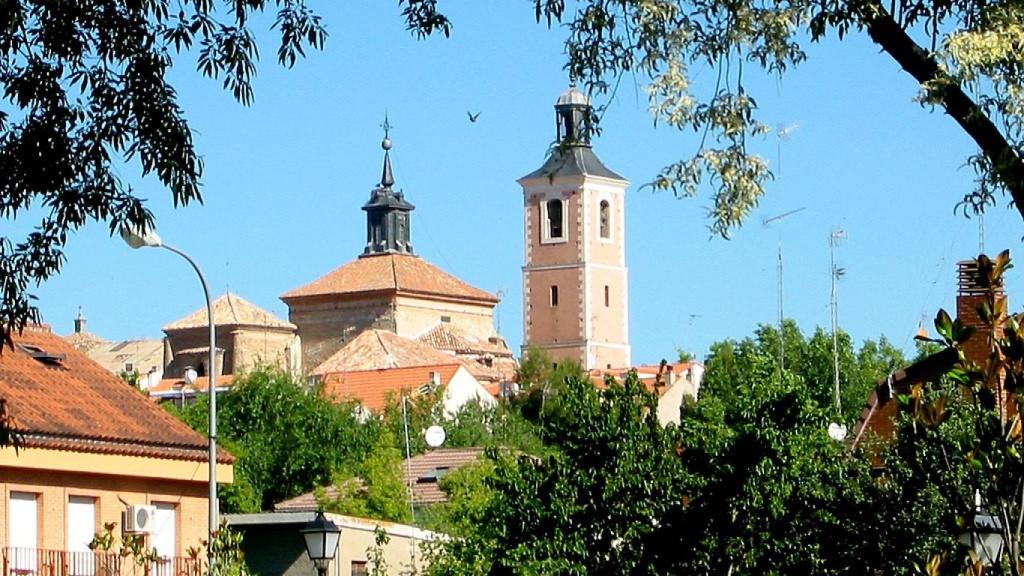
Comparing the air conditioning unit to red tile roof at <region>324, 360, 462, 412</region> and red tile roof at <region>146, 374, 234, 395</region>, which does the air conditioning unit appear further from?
red tile roof at <region>146, 374, 234, 395</region>

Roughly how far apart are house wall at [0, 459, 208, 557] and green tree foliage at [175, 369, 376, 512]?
40905 millimetres

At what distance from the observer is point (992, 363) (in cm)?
1123

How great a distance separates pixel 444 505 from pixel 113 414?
17.8m

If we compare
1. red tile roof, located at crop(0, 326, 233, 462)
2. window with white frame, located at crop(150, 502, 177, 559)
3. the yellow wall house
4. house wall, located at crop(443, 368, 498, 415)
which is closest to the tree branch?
the yellow wall house

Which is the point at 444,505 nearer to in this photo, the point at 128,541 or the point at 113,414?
the point at 113,414

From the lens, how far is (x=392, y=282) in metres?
170

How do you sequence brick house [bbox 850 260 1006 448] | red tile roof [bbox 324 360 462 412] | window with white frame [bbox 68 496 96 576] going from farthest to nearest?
red tile roof [bbox 324 360 462 412] < brick house [bbox 850 260 1006 448] < window with white frame [bbox 68 496 96 576]

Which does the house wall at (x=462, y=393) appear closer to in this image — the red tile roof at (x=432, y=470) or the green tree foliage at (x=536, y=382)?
the green tree foliage at (x=536, y=382)

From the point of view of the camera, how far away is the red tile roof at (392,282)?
17012 centimetres

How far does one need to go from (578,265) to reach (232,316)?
1194 inches

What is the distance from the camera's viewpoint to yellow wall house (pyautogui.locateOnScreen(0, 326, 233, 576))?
2708 cm

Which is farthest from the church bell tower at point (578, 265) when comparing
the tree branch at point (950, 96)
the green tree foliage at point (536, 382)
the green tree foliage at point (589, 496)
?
the tree branch at point (950, 96)

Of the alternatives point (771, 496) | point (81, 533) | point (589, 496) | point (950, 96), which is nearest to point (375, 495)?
point (81, 533)

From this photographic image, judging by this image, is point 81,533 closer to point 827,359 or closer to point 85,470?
point 85,470
